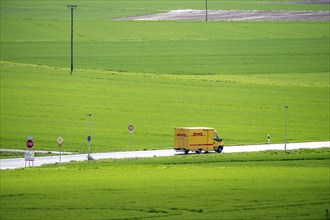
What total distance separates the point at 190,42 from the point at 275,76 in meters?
→ 24.9

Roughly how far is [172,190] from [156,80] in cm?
5998

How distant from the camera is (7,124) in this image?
93750 millimetres

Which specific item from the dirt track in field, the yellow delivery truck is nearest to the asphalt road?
the yellow delivery truck

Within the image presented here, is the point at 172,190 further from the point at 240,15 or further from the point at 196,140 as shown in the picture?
the point at 240,15

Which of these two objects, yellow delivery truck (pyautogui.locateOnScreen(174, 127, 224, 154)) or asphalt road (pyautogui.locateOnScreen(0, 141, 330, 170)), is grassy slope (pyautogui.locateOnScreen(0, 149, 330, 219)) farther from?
yellow delivery truck (pyautogui.locateOnScreen(174, 127, 224, 154))

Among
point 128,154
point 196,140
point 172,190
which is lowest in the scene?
point 172,190

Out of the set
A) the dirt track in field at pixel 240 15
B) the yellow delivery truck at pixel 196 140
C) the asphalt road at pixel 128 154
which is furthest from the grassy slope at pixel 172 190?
the dirt track in field at pixel 240 15

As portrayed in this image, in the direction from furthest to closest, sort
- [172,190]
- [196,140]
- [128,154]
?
[196,140]
[128,154]
[172,190]

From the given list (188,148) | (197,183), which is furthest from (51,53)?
(197,183)

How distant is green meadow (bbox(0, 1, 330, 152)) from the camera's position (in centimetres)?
9469

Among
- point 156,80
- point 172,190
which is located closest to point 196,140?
point 172,190

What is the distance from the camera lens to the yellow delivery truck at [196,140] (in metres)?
84.2

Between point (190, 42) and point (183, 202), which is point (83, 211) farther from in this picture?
point (190, 42)

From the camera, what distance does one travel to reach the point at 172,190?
2272 inches
